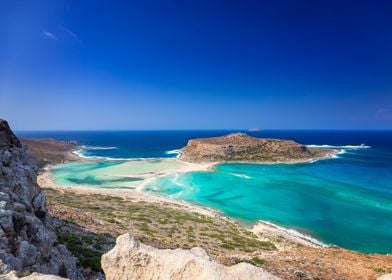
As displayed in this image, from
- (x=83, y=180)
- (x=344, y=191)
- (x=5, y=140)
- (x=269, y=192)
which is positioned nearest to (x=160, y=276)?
(x=5, y=140)

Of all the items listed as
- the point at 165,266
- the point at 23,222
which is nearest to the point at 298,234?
the point at 165,266

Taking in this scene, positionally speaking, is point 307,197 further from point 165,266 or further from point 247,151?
point 247,151

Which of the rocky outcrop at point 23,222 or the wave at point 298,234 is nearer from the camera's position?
the rocky outcrop at point 23,222

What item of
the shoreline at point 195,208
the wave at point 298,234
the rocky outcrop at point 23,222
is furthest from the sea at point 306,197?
the rocky outcrop at point 23,222

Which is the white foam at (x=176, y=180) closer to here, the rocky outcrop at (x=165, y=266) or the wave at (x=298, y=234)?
the wave at (x=298, y=234)

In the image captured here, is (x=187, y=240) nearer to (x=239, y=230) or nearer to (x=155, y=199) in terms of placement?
(x=239, y=230)

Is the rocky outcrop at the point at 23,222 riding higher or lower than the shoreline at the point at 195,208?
higher
